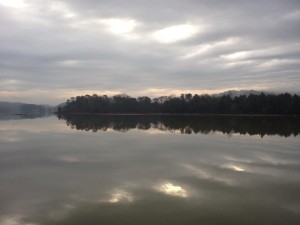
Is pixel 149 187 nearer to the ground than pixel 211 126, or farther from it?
nearer to the ground

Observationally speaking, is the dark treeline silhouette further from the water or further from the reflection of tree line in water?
the water

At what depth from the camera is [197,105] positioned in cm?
11138

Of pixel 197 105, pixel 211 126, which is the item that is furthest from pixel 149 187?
pixel 197 105

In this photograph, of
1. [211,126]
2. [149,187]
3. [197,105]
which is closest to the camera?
[149,187]

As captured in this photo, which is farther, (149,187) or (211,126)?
(211,126)

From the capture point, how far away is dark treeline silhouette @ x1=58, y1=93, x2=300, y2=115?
315 ft

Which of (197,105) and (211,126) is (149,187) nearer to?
(211,126)

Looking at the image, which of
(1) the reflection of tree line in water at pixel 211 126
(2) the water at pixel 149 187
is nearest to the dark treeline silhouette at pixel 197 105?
(1) the reflection of tree line in water at pixel 211 126

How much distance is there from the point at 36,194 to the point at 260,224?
8.31 m

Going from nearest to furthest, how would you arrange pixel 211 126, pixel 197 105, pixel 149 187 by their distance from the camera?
pixel 149 187 → pixel 211 126 → pixel 197 105

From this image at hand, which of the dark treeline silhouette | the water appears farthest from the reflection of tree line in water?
the dark treeline silhouette

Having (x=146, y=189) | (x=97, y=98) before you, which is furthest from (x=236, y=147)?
(x=97, y=98)

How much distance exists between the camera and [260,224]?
383 inches

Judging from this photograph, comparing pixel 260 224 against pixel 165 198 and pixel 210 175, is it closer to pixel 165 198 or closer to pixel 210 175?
pixel 165 198
